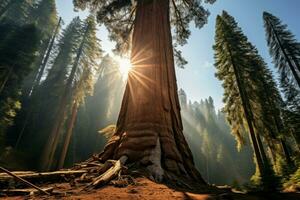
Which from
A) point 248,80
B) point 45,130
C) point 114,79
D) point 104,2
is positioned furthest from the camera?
point 114,79

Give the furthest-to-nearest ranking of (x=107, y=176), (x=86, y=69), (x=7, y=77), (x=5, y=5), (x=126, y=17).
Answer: (x=5, y=5)
(x=86, y=69)
(x=7, y=77)
(x=126, y=17)
(x=107, y=176)

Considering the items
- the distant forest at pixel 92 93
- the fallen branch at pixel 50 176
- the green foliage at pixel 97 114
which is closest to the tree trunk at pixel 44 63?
the distant forest at pixel 92 93

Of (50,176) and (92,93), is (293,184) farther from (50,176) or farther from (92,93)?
(92,93)

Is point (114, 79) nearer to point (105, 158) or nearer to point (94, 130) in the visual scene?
point (94, 130)

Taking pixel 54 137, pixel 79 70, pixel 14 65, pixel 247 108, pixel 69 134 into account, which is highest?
pixel 79 70

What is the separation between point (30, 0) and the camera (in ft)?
93.5

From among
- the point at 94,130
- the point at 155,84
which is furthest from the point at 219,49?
the point at 94,130

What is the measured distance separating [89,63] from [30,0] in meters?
15.9

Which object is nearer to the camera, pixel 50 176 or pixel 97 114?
pixel 50 176

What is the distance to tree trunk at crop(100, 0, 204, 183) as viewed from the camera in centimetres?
431

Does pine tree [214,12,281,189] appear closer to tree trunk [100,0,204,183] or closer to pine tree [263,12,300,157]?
pine tree [263,12,300,157]

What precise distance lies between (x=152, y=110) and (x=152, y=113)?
0.08 m

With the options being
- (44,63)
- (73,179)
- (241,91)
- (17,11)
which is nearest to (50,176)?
(73,179)

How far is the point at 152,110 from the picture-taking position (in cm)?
494
